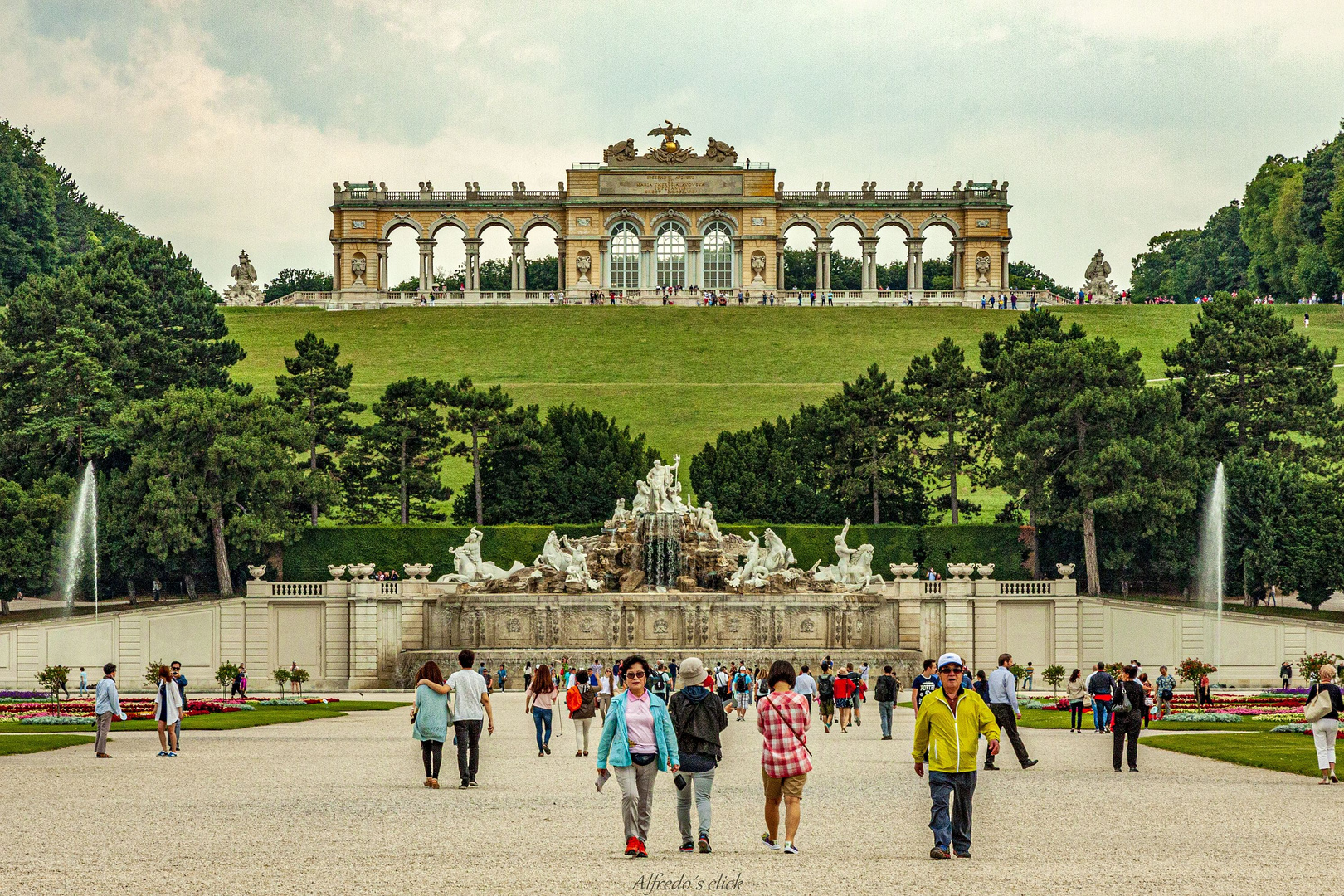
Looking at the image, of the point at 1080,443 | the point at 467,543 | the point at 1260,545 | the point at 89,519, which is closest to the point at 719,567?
the point at 467,543

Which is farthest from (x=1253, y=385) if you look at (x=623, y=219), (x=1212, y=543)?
(x=623, y=219)

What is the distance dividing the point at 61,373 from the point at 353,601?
43.4ft

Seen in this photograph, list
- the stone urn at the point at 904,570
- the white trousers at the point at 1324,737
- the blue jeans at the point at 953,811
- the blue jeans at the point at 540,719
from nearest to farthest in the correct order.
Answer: the blue jeans at the point at 953,811 → the white trousers at the point at 1324,737 → the blue jeans at the point at 540,719 → the stone urn at the point at 904,570

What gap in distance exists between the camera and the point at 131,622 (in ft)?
150

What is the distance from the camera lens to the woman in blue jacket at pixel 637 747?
13828 mm

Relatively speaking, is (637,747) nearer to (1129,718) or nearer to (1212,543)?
(1129,718)

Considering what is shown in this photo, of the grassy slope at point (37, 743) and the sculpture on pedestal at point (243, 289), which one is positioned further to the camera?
the sculpture on pedestal at point (243, 289)

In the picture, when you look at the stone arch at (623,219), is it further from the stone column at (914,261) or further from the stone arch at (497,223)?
the stone column at (914,261)

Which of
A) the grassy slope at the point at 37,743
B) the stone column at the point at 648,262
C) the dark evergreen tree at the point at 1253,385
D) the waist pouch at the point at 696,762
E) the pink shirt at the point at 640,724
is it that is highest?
the stone column at the point at 648,262

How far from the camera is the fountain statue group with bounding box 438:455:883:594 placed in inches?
1847

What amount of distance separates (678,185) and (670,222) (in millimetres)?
1986

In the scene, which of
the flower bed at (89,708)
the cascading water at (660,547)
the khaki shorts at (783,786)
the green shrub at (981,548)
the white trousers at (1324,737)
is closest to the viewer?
the khaki shorts at (783,786)

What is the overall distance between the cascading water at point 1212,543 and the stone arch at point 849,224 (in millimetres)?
49994

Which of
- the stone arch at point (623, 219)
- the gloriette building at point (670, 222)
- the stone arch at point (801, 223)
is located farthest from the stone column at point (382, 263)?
the stone arch at point (801, 223)
